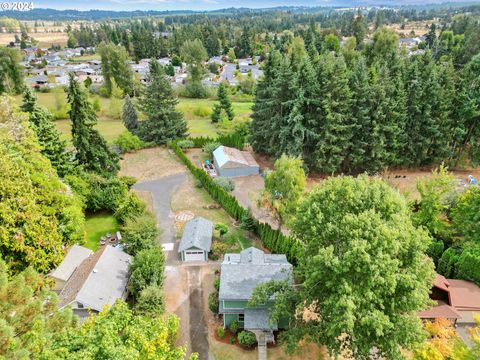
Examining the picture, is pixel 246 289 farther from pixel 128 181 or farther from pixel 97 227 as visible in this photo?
pixel 128 181

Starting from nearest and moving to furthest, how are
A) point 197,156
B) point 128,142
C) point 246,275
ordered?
point 246,275, point 197,156, point 128,142

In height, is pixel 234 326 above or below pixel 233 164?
below

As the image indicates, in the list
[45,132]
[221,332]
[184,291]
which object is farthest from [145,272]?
[45,132]

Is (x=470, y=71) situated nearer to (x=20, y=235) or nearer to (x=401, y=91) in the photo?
(x=401, y=91)

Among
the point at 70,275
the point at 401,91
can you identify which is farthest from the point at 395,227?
the point at 401,91

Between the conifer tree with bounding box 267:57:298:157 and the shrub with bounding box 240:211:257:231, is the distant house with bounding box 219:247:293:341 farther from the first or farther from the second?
the conifer tree with bounding box 267:57:298:157

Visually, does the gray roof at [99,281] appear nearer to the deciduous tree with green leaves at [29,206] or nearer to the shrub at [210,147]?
the deciduous tree with green leaves at [29,206]
